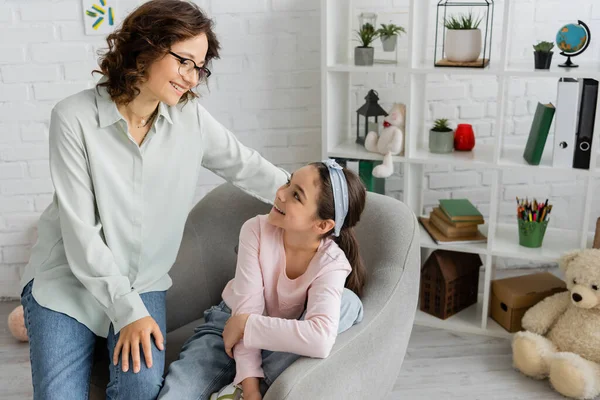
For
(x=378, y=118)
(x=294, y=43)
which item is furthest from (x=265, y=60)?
(x=378, y=118)

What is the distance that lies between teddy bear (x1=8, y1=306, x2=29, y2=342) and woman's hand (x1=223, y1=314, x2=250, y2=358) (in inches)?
51.7

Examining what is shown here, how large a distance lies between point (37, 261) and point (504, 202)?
1967 millimetres

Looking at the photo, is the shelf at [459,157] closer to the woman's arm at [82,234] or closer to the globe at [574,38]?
the globe at [574,38]

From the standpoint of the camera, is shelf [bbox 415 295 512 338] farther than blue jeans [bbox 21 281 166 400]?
Yes

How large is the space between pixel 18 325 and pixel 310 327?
5.05 feet

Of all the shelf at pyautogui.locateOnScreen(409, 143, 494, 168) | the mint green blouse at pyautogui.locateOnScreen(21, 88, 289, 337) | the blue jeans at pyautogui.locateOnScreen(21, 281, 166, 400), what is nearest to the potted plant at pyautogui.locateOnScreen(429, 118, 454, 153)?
the shelf at pyautogui.locateOnScreen(409, 143, 494, 168)

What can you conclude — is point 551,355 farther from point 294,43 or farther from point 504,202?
point 294,43

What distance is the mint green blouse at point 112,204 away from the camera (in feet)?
5.22

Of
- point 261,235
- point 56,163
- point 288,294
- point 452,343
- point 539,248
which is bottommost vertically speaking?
point 452,343

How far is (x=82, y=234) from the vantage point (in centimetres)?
159

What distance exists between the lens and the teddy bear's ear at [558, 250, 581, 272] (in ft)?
7.64

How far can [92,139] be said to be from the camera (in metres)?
1.61

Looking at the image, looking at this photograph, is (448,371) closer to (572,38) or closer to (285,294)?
(285,294)

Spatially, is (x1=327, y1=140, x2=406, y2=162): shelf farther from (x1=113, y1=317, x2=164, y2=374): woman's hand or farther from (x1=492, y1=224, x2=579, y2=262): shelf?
(x1=113, y1=317, x2=164, y2=374): woman's hand
